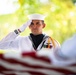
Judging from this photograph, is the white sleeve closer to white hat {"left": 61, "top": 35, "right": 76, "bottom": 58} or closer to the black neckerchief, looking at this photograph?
the black neckerchief

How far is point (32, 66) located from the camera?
0.48m

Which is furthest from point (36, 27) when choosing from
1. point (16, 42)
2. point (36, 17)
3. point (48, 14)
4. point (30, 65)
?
point (48, 14)

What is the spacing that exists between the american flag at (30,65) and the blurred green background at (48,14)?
4.35 m

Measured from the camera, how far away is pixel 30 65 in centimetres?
48

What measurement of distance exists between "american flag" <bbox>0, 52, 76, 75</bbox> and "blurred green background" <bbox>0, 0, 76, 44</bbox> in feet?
14.3

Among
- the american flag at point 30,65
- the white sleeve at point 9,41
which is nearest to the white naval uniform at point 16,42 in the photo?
the white sleeve at point 9,41

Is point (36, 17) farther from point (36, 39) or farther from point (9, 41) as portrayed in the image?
A: point (9, 41)

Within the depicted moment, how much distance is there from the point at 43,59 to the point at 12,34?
1.73 meters

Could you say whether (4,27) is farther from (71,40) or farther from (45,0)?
(71,40)

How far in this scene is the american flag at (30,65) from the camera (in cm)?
47

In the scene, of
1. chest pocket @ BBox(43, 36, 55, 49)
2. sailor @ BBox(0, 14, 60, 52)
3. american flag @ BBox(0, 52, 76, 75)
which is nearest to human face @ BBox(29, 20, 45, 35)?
sailor @ BBox(0, 14, 60, 52)

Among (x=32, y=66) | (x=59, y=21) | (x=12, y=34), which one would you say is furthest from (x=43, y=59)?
(x=59, y=21)

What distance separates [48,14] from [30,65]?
492cm

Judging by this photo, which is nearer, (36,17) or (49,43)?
(49,43)
